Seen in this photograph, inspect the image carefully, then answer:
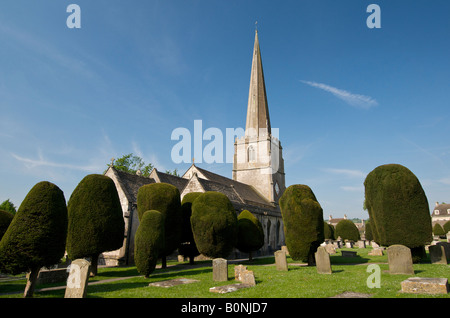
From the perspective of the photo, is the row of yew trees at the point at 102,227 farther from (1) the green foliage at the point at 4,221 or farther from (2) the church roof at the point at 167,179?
(2) the church roof at the point at 167,179

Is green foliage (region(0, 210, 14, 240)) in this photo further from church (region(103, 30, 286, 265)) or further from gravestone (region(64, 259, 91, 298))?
church (region(103, 30, 286, 265))

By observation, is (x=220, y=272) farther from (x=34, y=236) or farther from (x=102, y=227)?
(x=34, y=236)

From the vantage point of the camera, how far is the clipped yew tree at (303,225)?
→ 1655cm

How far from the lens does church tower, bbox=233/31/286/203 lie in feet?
153

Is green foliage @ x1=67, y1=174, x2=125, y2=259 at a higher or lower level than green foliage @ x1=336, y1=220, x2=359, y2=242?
higher

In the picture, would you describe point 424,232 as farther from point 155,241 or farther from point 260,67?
point 260,67

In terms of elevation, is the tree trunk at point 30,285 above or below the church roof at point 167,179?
below

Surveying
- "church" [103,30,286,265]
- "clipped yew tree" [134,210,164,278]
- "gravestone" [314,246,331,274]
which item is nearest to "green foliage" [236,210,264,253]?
"gravestone" [314,246,331,274]

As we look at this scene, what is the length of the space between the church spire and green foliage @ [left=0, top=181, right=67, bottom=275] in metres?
39.8

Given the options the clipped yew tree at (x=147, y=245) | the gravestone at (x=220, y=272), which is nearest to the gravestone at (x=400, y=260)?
the gravestone at (x=220, y=272)

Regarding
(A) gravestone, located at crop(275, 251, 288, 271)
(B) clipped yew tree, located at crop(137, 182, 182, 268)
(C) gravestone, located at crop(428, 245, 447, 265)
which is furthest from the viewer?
(B) clipped yew tree, located at crop(137, 182, 182, 268)

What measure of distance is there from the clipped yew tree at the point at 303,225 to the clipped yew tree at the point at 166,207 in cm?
731

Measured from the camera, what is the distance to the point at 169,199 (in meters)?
18.2
